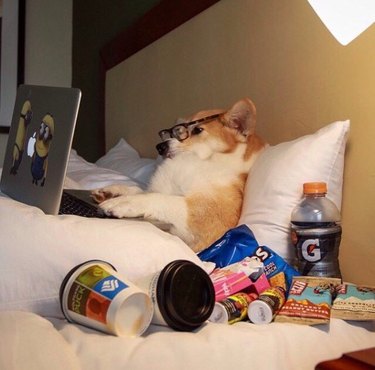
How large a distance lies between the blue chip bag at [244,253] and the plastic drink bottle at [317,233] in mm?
42

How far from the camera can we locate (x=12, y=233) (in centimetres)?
101

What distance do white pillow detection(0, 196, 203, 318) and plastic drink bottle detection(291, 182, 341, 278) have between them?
262 millimetres

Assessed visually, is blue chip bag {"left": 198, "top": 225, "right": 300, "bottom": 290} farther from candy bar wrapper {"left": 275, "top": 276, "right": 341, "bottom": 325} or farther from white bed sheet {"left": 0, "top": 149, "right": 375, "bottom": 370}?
white bed sheet {"left": 0, "top": 149, "right": 375, "bottom": 370}

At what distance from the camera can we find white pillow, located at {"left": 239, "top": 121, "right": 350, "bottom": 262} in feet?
4.27

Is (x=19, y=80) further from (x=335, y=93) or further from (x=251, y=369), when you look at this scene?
(x=251, y=369)

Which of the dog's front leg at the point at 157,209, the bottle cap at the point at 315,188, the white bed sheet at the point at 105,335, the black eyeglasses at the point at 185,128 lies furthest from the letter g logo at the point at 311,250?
the black eyeglasses at the point at 185,128

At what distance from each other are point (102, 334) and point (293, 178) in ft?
2.06

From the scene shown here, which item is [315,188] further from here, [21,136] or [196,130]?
[21,136]

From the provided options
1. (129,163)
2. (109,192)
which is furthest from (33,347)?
(129,163)

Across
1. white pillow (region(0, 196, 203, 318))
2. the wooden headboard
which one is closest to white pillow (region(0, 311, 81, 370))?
white pillow (region(0, 196, 203, 318))

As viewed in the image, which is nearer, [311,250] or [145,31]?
[311,250]

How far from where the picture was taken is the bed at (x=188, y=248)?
814 millimetres

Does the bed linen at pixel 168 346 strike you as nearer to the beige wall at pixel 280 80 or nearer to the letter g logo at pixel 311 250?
the letter g logo at pixel 311 250

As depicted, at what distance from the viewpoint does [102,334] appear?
0.85 meters
